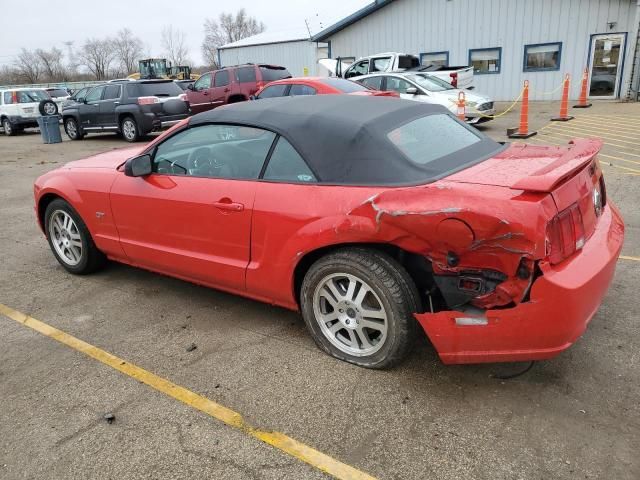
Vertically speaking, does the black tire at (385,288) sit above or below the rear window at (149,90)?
below

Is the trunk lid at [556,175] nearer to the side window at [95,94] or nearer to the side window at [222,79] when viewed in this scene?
the side window at [222,79]

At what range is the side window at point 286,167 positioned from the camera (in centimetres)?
306

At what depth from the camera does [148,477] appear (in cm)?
229

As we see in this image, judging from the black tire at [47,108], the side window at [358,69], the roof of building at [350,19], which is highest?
the roof of building at [350,19]

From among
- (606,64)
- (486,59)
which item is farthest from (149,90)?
(606,64)

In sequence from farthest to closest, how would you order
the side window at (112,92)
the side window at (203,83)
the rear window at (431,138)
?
1. the side window at (203,83)
2. the side window at (112,92)
3. the rear window at (431,138)

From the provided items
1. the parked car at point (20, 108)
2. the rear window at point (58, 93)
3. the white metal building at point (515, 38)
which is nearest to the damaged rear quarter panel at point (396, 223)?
the white metal building at point (515, 38)

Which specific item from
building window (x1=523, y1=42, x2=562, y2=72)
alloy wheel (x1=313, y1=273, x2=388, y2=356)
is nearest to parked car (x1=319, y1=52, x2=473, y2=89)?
building window (x1=523, y1=42, x2=562, y2=72)

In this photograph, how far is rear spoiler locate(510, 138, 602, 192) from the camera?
2377 mm

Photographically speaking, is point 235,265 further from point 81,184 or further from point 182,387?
point 81,184

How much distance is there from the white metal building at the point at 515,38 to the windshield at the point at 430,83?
7.86 m

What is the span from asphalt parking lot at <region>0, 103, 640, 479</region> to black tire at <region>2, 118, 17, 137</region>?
18961 mm

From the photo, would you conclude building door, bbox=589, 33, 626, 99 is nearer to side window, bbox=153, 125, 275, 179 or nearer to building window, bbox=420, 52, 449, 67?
building window, bbox=420, 52, 449, 67

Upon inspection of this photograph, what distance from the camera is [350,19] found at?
22.5 metres
